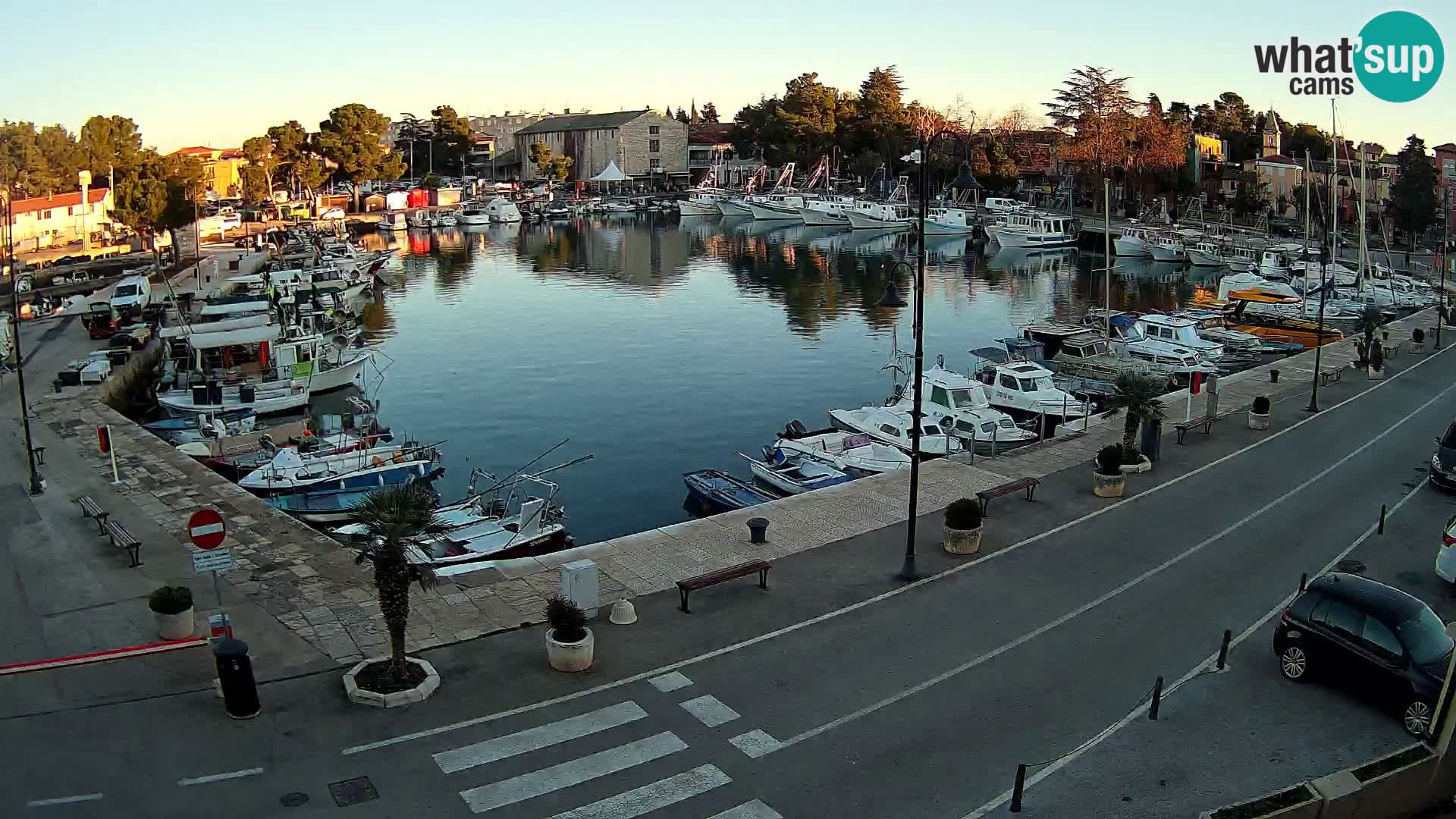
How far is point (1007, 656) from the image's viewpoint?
16.1m

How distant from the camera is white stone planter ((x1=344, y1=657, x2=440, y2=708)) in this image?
1438 cm

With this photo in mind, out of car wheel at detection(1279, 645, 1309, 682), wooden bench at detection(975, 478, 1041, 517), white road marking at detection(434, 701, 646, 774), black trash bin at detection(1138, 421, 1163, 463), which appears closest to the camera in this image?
white road marking at detection(434, 701, 646, 774)

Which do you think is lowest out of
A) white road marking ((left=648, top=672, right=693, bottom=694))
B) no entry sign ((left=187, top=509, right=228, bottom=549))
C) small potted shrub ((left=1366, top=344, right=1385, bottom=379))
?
white road marking ((left=648, top=672, right=693, bottom=694))

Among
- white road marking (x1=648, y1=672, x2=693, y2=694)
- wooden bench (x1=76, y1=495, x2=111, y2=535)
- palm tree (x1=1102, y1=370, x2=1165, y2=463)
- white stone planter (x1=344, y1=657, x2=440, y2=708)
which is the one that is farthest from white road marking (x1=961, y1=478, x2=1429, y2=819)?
wooden bench (x1=76, y1=495, x2=111, y2=535)

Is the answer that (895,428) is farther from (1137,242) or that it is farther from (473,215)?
(473,215)

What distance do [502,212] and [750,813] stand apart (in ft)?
457

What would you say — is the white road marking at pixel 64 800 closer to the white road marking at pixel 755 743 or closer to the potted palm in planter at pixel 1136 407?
the white road marking at pixel 755 743

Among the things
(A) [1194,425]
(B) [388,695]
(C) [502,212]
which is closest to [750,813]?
(B) [388,695]

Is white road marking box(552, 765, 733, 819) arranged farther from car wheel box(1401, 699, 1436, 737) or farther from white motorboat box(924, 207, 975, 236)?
white motorboat box(924, 207, 975, 236)

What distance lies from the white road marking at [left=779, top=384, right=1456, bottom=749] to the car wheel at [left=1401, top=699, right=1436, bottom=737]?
484 cm

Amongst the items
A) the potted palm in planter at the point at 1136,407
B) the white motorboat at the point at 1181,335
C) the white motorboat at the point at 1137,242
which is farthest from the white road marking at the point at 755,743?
the white motorboat at the point at 1137,242

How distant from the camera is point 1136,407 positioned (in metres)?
25.5

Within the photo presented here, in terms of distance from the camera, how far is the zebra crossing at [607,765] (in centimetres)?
1215

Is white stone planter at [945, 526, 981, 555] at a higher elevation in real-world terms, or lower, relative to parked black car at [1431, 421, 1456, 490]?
lower
